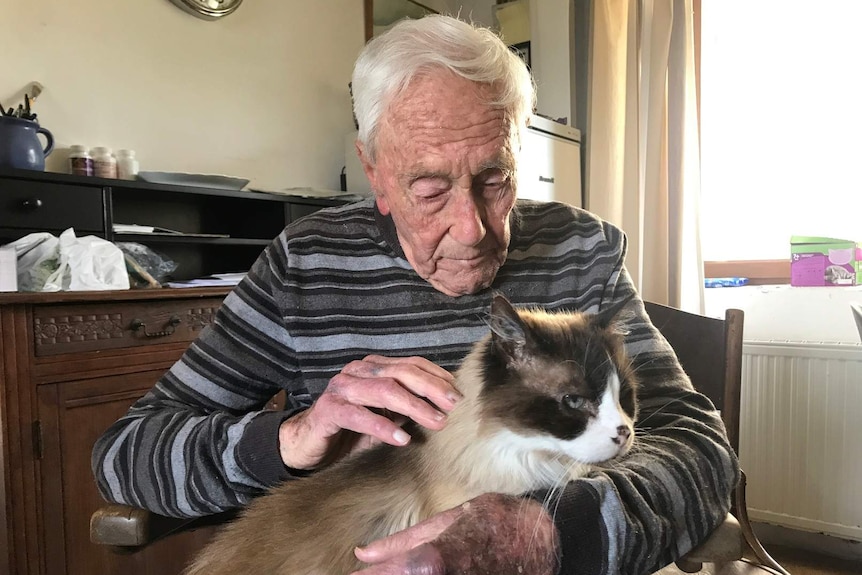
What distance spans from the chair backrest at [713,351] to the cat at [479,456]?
27.0 inches

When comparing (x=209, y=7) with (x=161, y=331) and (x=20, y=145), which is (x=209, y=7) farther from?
(x=161, y=331)

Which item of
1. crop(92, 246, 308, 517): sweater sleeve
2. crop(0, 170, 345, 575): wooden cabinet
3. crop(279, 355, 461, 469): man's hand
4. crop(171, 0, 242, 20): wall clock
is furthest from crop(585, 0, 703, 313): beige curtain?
crop(279, 355, 461, 469): man's hand

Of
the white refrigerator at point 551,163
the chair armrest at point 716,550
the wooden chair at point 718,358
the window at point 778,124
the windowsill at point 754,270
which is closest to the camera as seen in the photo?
the chair armrest at point 716,550

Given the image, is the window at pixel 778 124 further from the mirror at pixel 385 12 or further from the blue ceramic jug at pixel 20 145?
the blue ceramic jug at pixel 20 145

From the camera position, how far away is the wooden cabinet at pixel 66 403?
1.59 metres

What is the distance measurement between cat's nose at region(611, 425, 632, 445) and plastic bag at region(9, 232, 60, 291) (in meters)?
1.59

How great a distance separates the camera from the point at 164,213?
96.3 inches

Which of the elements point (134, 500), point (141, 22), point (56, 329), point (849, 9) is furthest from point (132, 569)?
point (849, 9)

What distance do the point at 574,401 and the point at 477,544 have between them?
0.80 feet

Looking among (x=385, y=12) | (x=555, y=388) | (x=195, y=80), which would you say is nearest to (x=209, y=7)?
(x=195, y=80)

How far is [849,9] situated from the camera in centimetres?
271

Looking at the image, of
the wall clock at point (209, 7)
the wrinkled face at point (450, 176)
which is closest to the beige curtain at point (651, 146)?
the wall clock at point (209, 7)

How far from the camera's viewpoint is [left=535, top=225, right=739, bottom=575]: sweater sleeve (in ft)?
2.41

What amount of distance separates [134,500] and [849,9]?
128 inches
